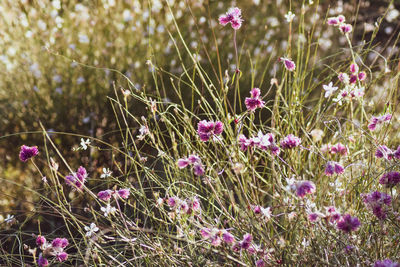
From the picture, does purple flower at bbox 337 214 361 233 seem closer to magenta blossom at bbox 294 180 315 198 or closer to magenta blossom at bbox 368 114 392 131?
magenta blossom at bbox 294 180 315 198

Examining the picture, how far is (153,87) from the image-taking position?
257cm

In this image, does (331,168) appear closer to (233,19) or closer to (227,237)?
(227,237)

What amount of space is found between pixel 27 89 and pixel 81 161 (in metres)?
0.67

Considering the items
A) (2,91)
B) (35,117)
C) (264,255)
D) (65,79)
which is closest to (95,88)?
(65,79)

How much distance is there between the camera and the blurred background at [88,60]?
2342mm

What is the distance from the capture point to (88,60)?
8.88ft

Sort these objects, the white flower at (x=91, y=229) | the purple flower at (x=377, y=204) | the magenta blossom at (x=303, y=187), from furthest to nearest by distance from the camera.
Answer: the white flower at (x=91, y=229) → the purple flower at (x=377, y=204) → the magenta blossom at (x=303, y=187)

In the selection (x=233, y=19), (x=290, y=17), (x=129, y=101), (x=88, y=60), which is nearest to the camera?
(x=233, y=19)

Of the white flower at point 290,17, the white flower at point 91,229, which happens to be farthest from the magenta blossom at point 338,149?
the white flower at point 91,229

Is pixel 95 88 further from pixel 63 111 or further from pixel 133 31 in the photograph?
pixel 133 31

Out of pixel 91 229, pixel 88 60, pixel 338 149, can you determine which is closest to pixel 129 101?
pixel 88 60

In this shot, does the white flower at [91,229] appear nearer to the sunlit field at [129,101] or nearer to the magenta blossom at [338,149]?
the sunlit field at [129,101]

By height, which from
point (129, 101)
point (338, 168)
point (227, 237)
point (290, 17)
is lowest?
point (129, 101)

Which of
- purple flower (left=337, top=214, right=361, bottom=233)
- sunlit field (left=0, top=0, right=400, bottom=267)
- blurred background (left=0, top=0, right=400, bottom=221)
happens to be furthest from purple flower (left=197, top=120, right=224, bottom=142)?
blurred background (left=0, top=0, right=400, bottom=221)
